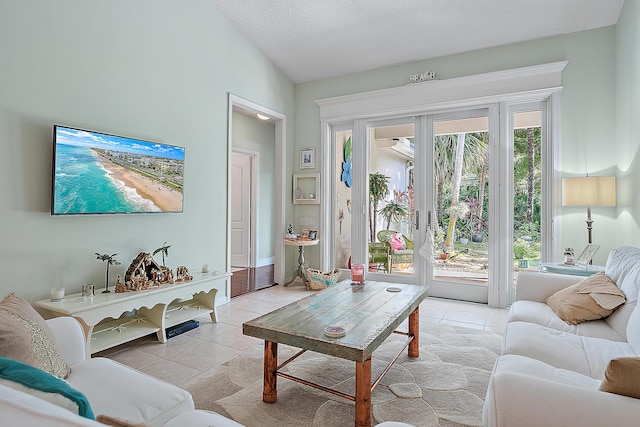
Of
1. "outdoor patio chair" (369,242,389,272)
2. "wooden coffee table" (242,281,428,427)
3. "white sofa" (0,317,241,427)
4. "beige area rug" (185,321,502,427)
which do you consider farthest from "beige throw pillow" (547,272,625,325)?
"outdoor patio chair" (369,242,389,272)

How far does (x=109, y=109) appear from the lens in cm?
302

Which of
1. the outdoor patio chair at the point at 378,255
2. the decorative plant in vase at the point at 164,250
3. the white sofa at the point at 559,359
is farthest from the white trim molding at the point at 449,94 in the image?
the decorative plant in vase at the point at 164,250

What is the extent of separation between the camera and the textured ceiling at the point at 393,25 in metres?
3.54

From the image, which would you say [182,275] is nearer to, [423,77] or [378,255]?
[378,255]

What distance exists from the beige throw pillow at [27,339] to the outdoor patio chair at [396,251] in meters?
3.90

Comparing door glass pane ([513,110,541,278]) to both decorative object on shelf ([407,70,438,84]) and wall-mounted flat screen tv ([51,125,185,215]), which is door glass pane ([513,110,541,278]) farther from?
wall-mounted flat screen tv ([51,125,185,215])

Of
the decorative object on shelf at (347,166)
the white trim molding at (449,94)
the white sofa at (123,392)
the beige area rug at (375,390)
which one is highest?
the white trim molding at (449,94)

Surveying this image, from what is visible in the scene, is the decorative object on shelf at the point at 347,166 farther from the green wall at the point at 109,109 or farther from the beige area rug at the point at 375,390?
the beige area rug at the point at 375,390

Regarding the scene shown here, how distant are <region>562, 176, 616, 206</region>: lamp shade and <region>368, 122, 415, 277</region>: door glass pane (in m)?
1.77

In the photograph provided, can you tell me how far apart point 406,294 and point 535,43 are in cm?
328

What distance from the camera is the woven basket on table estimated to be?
4.82m

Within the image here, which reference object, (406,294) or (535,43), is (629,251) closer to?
(406,294)

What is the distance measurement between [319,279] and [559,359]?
336cm

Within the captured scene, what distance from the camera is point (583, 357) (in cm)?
169
